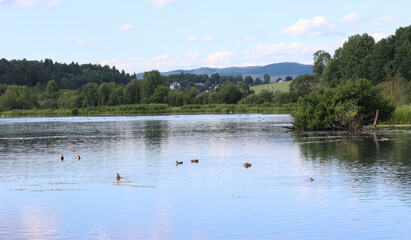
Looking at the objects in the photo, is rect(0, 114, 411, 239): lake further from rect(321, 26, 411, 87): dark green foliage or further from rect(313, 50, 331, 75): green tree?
rect(313, 50, 331, 75): green tree

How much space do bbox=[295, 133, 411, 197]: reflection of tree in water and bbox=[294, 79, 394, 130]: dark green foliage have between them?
4.45 m

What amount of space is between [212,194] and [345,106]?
44215mm

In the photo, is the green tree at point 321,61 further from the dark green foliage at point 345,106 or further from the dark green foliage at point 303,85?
the dark green foliage at point 345,106

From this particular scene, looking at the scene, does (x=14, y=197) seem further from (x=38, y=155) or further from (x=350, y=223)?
(x=38, y=155)

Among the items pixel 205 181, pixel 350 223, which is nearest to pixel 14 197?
pixel 205 181

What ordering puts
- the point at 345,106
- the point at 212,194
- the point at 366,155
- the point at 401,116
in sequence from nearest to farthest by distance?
the point at 212,194
the point at 366,155
the point at 345,106
the point at 401,116

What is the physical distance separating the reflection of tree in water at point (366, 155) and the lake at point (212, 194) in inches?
3.3

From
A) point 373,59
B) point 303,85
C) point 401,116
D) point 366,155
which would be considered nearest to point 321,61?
point 303,85

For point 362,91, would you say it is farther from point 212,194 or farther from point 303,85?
point 303,85

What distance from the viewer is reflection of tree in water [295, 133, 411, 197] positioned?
33.2 m

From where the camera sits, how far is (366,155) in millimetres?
45031

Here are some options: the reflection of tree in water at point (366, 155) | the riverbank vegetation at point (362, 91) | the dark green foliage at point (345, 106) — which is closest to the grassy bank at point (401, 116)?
the riverbank vegetation at point (362, 91)

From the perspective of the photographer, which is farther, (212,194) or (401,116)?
(401,116)

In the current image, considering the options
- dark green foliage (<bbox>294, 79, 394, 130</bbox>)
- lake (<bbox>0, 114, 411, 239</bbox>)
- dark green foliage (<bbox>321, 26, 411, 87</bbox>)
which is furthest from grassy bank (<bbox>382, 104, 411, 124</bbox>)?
dark green foliage (<bbox>321, 26, 411, 87</bbox>)
